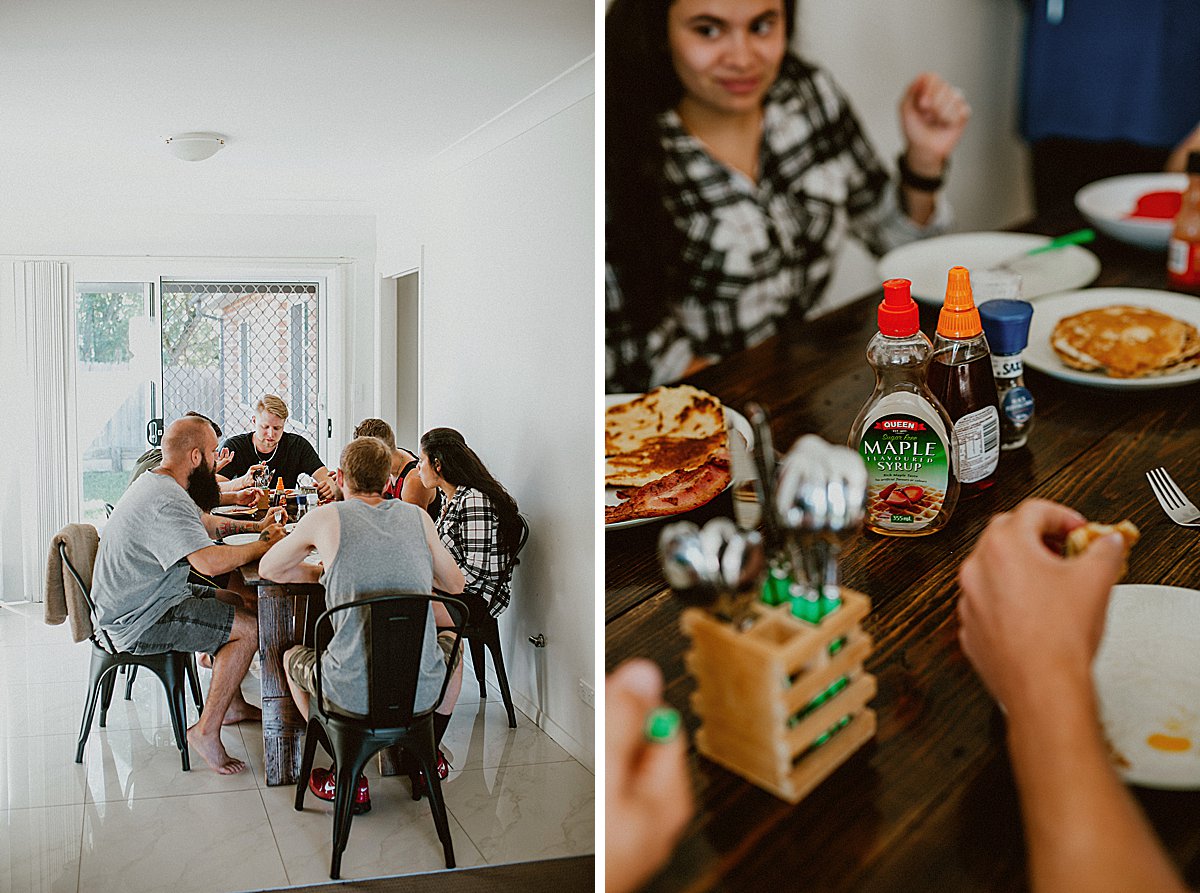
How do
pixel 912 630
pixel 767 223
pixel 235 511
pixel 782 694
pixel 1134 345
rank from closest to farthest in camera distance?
pixel 782 694
pixel 912 630
pixel 1134 345
pixel 767 223
pixel 235 511

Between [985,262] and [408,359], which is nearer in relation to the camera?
[985,262]

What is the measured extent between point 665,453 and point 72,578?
40.9 inches

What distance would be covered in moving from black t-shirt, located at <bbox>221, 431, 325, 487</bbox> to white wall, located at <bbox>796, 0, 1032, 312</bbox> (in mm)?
871

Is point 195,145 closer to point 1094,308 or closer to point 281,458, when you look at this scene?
point 281,458

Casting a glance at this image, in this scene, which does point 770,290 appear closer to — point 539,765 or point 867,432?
point 867,432

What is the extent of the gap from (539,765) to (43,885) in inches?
29.9

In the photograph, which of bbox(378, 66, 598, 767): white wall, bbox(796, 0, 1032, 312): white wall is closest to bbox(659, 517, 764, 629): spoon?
bbox(796, 0, 1032, 312): white wall

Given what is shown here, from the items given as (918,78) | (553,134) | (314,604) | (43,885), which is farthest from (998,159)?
(43,885)

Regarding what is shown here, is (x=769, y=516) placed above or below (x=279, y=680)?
above

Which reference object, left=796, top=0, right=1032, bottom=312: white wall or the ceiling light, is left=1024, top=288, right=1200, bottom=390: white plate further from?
the ceiling light

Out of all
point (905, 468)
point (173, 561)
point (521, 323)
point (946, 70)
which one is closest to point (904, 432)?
point (905, 468)

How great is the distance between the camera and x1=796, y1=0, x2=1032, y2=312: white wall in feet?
3.36

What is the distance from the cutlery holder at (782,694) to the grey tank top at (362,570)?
0.87m

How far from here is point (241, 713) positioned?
5.27ft
